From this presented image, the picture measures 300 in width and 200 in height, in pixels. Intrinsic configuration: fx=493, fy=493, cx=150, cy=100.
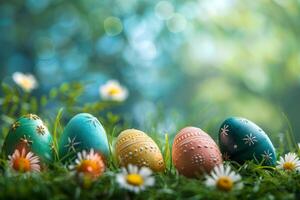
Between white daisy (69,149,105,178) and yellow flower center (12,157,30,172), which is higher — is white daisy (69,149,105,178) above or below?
below

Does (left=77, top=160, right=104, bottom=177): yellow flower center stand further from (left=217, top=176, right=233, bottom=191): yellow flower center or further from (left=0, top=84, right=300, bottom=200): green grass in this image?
(left=217, top=176, right=233, bottom=191): yellow flower center

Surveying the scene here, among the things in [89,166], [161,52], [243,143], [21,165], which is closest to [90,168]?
[89,166]

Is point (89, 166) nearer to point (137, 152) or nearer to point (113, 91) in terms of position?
point (137, 152)

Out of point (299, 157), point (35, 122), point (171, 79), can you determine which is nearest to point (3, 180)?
point (35, 122)

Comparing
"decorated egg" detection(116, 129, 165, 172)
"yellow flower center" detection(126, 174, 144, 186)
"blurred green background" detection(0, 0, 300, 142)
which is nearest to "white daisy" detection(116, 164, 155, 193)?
"yellow flower center" detection(126, 174, 144, 186)

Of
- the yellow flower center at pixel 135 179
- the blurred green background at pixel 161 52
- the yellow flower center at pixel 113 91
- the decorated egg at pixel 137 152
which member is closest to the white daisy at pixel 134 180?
the yellow flower center at pixel 135 179
